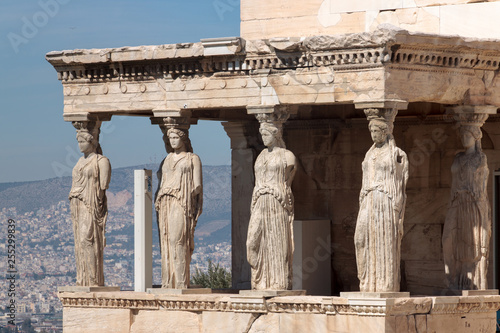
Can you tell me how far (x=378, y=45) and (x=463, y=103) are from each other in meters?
1.89

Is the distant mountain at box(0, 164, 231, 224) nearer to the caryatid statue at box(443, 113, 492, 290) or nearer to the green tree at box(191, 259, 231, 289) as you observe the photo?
the green tree at box(191, 259, 231, 289)

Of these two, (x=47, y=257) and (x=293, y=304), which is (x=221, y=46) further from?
(x=47, y=257)

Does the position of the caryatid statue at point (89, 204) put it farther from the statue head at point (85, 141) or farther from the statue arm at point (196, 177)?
the statue arm at point (196, 177)

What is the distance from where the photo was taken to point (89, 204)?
965 inches

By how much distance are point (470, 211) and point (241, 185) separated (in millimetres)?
4470

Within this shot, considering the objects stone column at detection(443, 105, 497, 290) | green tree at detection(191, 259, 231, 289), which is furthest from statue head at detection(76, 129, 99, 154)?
green tree at detection(191, 259, 231, 289)

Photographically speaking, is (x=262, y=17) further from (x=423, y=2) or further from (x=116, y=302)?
(x=116, y=302)

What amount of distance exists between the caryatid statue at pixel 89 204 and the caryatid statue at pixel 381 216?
4.03 m

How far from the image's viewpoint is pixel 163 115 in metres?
23.9

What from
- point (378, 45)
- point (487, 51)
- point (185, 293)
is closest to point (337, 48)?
point (378, 45)

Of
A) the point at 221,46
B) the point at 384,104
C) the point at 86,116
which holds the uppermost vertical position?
the point at 221,46

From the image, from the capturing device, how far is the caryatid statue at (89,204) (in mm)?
24516

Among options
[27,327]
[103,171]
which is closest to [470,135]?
[103,171]

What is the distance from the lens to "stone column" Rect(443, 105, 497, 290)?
77.2 feet
